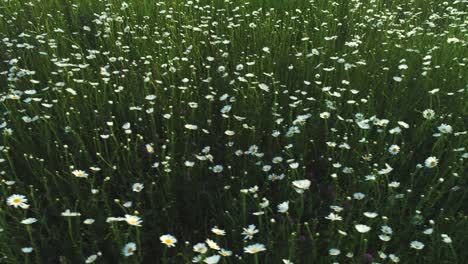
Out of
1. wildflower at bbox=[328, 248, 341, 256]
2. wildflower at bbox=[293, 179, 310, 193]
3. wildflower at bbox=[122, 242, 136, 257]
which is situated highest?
wildflower at bbox=[293, 179, 310, 193]

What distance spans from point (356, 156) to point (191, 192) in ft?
3.17

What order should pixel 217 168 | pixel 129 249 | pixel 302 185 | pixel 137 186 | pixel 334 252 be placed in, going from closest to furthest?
pixel 334 252 → pixel 129 249 → pixel 302 185 → pixel 137 186 → pixel 217 168

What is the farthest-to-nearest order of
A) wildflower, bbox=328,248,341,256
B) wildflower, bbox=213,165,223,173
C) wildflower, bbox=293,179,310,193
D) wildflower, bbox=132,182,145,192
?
wildflower, bbox=213,165,223,173
wildflower, bbox=132,182,145,192
wildflower, bbox=293,179,310,193
wildflower, bbox=328,248,341,256

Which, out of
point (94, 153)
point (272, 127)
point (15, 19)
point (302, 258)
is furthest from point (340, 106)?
point (15, 19)

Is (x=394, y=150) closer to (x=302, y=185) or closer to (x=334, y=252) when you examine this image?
(x=302, y=185)

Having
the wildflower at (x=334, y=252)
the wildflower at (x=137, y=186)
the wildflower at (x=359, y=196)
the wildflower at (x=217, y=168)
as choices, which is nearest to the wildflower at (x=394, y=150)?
the wildflower at (x=359, y=196)

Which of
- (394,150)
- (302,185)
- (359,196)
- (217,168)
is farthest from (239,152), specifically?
(394,150)

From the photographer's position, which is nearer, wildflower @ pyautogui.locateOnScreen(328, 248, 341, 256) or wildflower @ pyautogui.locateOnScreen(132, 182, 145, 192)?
wildflower @ pyautogui.locateOnScreen(328, 248, 341, 256)

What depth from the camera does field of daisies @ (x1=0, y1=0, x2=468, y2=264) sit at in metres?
2.19

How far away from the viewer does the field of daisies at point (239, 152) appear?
219 cm

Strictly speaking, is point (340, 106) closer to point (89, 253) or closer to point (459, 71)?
point (459, 71)

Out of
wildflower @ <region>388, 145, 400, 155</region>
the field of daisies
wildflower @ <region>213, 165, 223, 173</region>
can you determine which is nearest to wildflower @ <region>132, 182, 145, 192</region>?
the field of daisies

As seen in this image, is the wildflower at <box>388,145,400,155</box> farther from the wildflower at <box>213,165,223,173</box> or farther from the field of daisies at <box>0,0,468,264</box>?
the wildflower at <box>213,165,223,173</box>

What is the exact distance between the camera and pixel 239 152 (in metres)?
2.65
